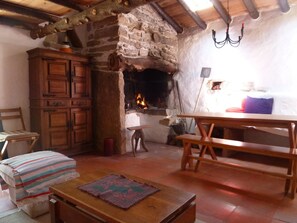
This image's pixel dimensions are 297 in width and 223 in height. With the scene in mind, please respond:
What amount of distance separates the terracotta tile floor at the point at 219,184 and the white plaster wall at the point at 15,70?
133cm

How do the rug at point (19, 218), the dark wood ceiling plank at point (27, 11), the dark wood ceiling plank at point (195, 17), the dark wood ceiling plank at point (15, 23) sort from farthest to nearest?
the dark wood ceiling plank at point (195, 17) < the dark wood ceiling plank at point (15, 23) < the dark wood ceiling plank at point (27, 11) < the rug at point (19, 218)

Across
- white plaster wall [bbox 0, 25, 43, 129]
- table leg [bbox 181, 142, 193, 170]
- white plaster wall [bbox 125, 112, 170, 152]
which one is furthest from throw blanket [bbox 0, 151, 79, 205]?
white plaster wall [bbox 125, 112, 170, 152]

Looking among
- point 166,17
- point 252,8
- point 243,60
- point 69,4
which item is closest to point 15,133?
point 69,4

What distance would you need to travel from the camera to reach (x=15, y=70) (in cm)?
357

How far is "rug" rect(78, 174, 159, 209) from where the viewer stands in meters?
1.38

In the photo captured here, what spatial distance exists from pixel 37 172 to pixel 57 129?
5.68 feet

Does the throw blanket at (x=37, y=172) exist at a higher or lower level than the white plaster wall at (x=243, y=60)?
lower

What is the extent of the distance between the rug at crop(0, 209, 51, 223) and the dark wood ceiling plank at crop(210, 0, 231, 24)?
4131mm

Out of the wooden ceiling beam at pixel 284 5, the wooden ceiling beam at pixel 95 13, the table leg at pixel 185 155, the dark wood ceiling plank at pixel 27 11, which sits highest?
the wooden ceiling beam at pixel 284 5

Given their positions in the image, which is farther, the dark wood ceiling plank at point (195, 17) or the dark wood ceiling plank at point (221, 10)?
the dark wood ceiling plank at point (195, 17)

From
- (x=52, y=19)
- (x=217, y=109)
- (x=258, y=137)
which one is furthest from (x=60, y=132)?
(x=258, y=137)

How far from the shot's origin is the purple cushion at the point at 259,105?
13.0 feet

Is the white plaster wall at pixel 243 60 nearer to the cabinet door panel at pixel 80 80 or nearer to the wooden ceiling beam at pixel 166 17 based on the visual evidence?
the wooden ceiling beam at pixel 166 17

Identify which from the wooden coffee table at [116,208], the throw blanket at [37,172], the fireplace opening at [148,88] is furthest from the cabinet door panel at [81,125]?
the wooden coffee table at [116,208]
